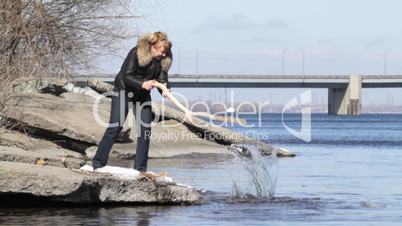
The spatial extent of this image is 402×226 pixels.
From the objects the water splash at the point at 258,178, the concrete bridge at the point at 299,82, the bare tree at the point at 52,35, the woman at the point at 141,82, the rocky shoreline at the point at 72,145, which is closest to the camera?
the rocky shoreline at the point at 72,145

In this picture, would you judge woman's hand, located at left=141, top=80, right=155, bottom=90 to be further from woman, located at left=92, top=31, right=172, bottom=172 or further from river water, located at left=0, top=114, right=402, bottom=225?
river water, located at left=0, top=114, right=402, bottom=225

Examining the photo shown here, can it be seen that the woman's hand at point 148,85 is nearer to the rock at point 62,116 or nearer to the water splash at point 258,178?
the water splash at point 258,178

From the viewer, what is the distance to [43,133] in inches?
811

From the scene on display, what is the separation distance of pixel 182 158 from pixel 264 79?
83.8 m

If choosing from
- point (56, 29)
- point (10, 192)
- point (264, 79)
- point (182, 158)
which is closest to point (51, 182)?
point (10, 192)

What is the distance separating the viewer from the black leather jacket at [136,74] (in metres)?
11.7

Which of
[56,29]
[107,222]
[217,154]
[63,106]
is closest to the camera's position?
[107,222]

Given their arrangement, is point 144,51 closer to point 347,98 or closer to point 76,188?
point 76,188

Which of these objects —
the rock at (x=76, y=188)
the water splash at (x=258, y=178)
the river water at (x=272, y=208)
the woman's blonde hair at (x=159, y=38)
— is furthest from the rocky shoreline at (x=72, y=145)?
the woman's blonde hair at (x=159, y=38)

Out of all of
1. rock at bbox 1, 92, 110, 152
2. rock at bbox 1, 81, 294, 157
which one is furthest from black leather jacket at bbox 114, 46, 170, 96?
rock at bbox 1, 92, 110, 152

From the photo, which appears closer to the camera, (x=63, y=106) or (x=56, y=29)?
(x=56, y=29)

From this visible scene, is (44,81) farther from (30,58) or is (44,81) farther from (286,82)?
(286,82)

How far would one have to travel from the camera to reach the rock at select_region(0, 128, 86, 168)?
1298 cm

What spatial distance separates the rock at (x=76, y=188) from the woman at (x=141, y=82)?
703 mm
